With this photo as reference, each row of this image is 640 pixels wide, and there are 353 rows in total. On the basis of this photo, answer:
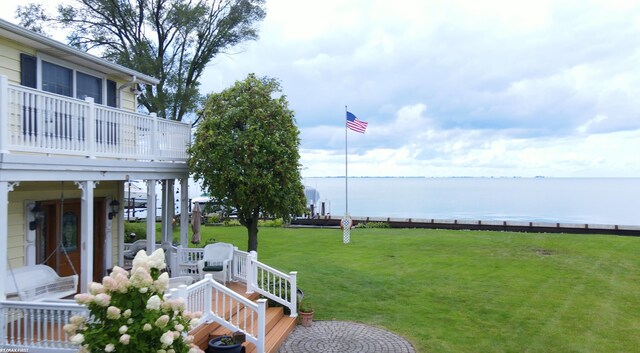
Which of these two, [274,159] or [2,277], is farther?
[274,159]

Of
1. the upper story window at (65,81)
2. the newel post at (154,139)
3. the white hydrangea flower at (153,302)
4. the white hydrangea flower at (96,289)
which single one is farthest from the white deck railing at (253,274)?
the white hydrangea flower at (96,289)

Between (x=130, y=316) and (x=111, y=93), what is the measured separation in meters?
9.43

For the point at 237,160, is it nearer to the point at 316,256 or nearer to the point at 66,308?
the point at 66,308

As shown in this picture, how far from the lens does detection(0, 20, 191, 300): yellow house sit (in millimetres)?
8023

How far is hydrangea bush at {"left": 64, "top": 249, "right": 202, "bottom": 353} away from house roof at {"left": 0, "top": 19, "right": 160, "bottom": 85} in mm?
6363

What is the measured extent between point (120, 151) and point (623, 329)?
1215 centimetres

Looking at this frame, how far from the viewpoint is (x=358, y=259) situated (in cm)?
1852

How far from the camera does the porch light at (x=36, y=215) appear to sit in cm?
991

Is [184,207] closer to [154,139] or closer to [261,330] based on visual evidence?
[154,139]

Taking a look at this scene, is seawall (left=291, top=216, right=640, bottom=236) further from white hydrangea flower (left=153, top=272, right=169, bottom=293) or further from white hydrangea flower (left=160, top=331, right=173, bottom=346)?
white hydrangea flower (left=160, top=331, right=173, bottom=346)

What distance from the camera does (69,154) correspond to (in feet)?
29.2

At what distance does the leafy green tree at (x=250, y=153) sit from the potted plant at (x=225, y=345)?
4.05 m

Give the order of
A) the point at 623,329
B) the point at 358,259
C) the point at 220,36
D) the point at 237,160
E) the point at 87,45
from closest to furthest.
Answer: the point at 623,329 < the point at 237,160 < the point at 358,259 < the point at 87,45 < the point at 220,36

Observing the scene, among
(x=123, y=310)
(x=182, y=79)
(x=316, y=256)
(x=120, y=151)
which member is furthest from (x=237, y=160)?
(x=182, y=79)
